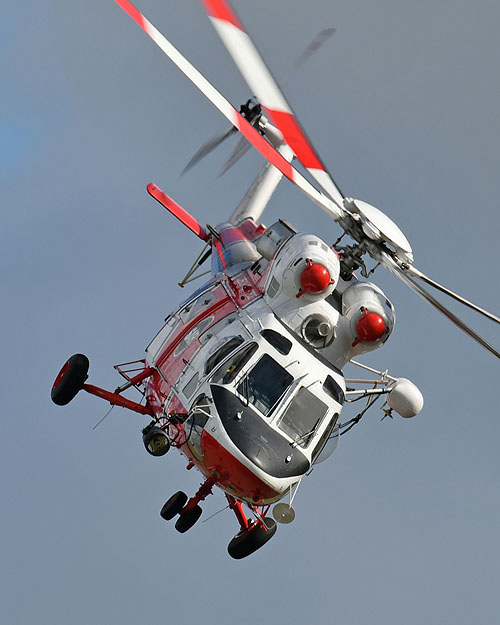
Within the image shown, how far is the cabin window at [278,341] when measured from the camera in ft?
72.0

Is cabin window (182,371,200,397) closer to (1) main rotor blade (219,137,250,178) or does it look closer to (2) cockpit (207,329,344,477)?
(2) cockpit (207,329,344,477)

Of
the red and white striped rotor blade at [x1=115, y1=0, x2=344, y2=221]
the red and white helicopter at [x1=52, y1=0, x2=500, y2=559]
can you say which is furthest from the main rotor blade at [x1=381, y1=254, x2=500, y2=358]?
the red and white striped rotor blade at [x1=115, y1=0, x2=344, y2=221]

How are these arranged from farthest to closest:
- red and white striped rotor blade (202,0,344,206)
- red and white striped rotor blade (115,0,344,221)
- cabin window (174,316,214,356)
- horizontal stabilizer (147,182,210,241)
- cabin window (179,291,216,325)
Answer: horizontal stabilizer (147,182,210,241)
cabin window (179,291,216,325)
cabin window (174,316,214,356)
red and white striped rotor blade (115,0,344,221)
red and white striped rotor blade (202,0,344,206)

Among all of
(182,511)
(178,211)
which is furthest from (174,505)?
(178,211)

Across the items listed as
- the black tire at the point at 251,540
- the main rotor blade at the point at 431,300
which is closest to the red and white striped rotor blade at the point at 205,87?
the main rotor blade at the point at 431,300

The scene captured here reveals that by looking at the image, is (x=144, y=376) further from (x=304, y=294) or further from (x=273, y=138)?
(x=273, y=138)

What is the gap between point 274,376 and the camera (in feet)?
70.7

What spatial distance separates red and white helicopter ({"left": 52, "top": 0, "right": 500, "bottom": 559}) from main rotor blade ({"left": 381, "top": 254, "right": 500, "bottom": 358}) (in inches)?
1.0

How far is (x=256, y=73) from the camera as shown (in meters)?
15.8

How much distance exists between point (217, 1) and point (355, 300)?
9319 mm

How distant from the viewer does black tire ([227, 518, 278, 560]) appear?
23.5m

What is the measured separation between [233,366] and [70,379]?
4.84 meters

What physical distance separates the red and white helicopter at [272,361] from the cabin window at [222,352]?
1.3 inches

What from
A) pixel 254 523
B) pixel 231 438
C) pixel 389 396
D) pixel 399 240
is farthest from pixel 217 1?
A: pixel 254 523
